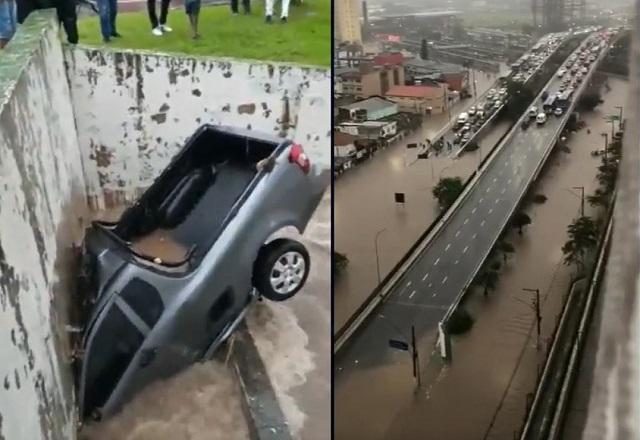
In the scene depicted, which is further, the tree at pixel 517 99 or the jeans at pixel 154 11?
the tree at pixel 517 99

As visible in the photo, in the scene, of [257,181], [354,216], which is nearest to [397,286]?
[354,216]

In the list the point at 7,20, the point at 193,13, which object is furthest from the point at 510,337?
the point at 7,20

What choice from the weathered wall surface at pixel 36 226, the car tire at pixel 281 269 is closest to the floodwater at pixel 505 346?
the car tire at pixel 281 269

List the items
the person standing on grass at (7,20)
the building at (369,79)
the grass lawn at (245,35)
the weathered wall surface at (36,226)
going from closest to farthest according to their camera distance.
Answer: the weathered wall surface at (36,226)
the person standing on grass at (7,20)
the grass lawn at (245,35)
the building at (369,79)

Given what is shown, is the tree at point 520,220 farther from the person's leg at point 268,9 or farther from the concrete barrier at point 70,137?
the person's leg at point 268,9

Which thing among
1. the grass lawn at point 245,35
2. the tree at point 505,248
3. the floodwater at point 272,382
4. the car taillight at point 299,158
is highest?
the grass lawn at point 245,35

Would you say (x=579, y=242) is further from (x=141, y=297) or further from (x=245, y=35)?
(x=141, y=297)
